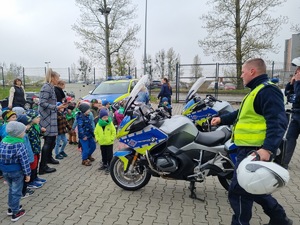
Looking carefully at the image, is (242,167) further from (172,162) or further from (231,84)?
(231,84)

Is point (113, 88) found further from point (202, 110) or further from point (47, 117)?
point (47, 117)

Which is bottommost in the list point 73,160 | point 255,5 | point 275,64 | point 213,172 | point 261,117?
point 73,160

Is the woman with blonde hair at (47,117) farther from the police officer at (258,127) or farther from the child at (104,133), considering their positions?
the police officer at (258,127)

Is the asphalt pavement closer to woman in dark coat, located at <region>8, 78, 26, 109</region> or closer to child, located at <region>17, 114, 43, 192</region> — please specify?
child, located at <region>17, 114, 43, 192</region>

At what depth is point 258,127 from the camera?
2.72 m

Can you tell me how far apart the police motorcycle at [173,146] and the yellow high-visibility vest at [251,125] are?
86cm

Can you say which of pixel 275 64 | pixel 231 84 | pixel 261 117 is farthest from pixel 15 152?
pixel 275 64

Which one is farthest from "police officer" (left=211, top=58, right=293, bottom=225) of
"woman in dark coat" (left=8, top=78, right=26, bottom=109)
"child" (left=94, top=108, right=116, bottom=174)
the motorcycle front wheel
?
"woman in dark coat" (left=8, top=78, right=26, bottom=109)

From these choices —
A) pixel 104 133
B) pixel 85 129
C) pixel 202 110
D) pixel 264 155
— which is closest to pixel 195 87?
pixel 202 110

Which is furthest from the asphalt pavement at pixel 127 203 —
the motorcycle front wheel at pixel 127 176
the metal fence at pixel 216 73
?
the metal fence at pixel 216 73

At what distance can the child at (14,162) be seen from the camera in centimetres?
336

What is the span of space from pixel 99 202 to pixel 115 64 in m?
20.7

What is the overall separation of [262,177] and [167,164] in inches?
62.1

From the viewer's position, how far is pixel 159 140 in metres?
3.86
